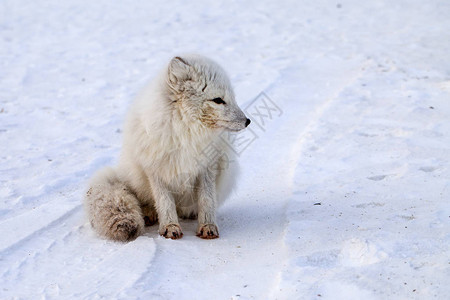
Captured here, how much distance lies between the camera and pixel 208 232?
4176 mm

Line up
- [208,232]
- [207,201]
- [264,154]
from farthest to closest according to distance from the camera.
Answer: [264,154]
[207,201]
[208,232]

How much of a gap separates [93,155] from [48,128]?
118 centimetres

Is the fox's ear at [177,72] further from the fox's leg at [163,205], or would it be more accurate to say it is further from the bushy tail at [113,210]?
the bushy tail at [113,210]

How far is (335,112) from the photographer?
22.8ft

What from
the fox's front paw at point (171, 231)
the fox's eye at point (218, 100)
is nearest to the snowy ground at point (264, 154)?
the fox's front paw at point (171, 231)

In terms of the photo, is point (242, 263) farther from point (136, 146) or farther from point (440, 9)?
point (440, 9)

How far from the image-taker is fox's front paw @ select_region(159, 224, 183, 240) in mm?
4071

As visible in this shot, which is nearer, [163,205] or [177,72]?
[177,72]

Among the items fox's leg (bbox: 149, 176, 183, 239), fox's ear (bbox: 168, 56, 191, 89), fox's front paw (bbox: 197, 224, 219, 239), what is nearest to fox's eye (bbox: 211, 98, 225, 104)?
fox's ear (bbox: 168, 56, 191, 89)

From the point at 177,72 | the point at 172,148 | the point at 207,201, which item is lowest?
the point at 207,201

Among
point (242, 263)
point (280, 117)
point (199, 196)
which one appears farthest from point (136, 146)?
point (280, 117)

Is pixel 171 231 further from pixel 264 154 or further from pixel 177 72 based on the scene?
pixel 264 154

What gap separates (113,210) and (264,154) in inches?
94.4

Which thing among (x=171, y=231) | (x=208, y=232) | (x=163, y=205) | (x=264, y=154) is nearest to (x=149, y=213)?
(x=163, y=205)
